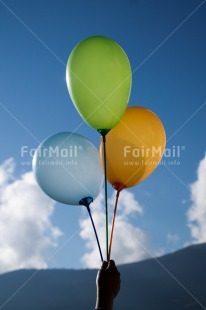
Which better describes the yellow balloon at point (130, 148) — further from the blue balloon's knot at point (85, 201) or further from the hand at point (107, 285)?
the hand at point (107, 285)

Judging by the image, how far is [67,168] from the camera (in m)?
2.43

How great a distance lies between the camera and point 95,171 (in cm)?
247

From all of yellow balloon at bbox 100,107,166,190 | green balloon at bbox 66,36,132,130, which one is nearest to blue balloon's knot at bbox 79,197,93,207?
yellow balloon at bbox 100,107,166,190

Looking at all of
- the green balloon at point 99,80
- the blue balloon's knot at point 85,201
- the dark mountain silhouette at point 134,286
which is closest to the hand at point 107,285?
the blue balloon's knot at point 85,201

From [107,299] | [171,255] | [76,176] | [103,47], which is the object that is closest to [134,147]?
[76,176]

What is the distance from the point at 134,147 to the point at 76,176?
46 cm

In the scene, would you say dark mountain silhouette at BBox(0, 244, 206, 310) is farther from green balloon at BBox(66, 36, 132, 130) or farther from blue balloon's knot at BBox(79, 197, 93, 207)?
green balloon at BBox(66, 36, 132, 130)

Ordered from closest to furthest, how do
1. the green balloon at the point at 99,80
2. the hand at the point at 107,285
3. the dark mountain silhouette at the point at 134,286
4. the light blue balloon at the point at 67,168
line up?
the hand at the point at 107,285 < the green balloon at the point at 99,80 < the light blue balloon at the point at 67,168 < the dark mountain silhouette at the point at 134,286

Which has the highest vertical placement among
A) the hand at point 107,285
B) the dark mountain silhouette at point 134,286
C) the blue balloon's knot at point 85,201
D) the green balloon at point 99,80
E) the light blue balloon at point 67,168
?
the green balloon at point 99,80

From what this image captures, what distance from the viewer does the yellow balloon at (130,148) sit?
98.2 inches

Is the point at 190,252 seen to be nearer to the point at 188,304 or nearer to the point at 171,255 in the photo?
the point at 171,255

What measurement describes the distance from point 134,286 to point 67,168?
58.1 ft

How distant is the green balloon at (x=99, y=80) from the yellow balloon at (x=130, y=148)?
0.18 meters

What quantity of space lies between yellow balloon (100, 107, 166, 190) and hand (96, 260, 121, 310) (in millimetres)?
888
